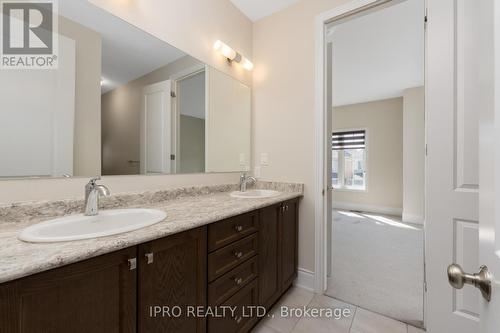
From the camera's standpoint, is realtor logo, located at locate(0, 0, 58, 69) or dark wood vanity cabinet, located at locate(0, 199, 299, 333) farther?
realtor logo, located at locate(0, 0, 58, 69)

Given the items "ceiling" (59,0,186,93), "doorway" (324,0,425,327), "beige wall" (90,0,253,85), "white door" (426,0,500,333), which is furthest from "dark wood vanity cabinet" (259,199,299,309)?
"beige wall" (90,0,253,85)

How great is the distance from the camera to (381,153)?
485 cm

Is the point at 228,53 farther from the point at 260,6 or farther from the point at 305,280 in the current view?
the point at 305,280

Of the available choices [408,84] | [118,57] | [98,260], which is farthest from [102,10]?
[408,84]

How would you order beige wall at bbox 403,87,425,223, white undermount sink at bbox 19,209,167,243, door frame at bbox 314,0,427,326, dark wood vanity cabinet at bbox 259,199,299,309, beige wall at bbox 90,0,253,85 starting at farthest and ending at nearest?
beige wall at bbox 403,87,425,223 < door frame at bbox 314,0,427,326 < dark wood vanity cabinet at bbox 259,199,299,309 < beige wall at bbox 90,0,253,85 < white undermount sink at bbox 19,209,167,243

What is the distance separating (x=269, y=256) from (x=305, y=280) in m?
0.66

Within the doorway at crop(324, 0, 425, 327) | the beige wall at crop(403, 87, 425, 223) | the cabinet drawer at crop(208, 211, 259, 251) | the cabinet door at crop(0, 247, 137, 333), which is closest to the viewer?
the cabinet door at crop(0, 247, 137, 333)

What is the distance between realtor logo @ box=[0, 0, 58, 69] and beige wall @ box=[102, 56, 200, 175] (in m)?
0.29

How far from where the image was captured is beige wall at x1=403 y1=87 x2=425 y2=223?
3.97 meters

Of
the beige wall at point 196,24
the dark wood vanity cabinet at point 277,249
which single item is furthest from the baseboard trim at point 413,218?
the beige wall at point 196,24

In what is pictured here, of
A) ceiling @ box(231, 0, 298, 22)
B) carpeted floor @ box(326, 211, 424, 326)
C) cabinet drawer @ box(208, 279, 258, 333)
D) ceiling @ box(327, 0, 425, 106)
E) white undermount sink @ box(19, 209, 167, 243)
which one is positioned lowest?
carpeted floor @ box(326, 211, 424, 326)

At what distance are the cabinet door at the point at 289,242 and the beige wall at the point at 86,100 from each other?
1.32 m

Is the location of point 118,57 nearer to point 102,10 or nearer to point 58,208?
point 102,10

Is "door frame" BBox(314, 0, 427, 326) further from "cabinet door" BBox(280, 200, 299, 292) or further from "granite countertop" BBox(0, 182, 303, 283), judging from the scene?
"granite countertop" BBox(0, 182, 303, 283)
